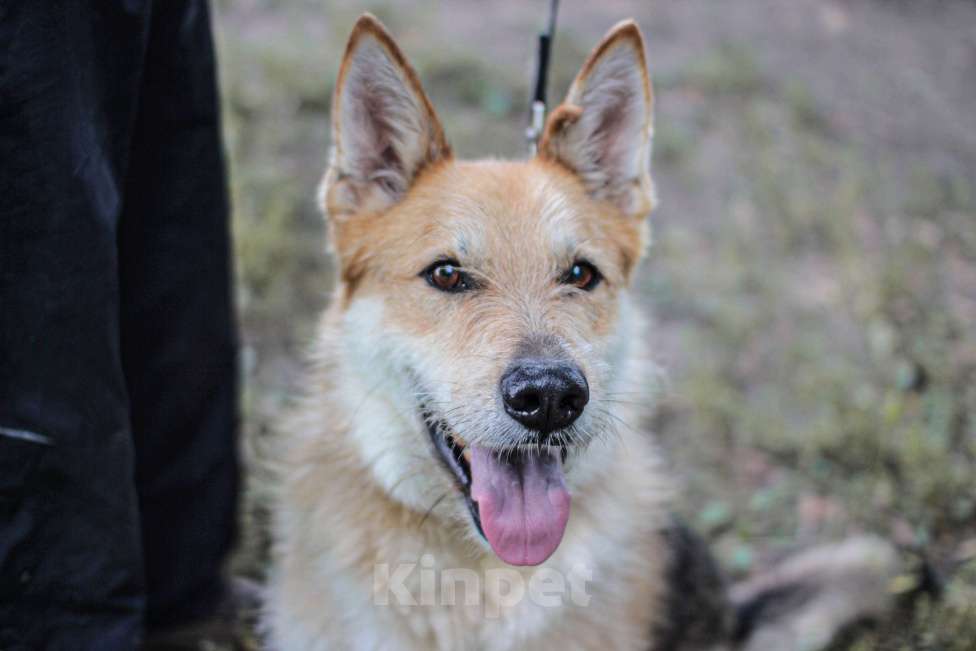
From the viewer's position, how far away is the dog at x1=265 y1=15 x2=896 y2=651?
2.51 meters

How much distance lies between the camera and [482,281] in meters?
2.69

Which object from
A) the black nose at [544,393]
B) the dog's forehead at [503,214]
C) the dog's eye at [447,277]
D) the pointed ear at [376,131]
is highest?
the pointed ear at [376,131]

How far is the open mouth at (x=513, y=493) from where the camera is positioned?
7.86 ft

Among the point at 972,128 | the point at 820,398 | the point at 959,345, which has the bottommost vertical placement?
the point at 820,398

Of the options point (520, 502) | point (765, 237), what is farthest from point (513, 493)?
point (765, 237)

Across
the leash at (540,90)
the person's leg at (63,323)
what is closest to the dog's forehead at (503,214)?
the leash at (540,90)

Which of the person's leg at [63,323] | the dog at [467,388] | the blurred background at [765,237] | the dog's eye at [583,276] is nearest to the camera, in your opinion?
the person's leg at [63,323]

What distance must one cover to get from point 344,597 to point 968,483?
10.1ft

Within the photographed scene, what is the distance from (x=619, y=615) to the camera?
9.27 feet

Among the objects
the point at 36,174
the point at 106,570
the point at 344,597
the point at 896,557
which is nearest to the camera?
the point at 36,174

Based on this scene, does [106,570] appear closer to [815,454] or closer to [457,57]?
[815,454]

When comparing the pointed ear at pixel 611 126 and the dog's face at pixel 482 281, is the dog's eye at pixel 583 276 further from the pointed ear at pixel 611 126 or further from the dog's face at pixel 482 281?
the pointed ear at pixel 611 126

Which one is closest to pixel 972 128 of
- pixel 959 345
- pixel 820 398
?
pixel 959 345

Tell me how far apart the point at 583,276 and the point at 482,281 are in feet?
1.21
